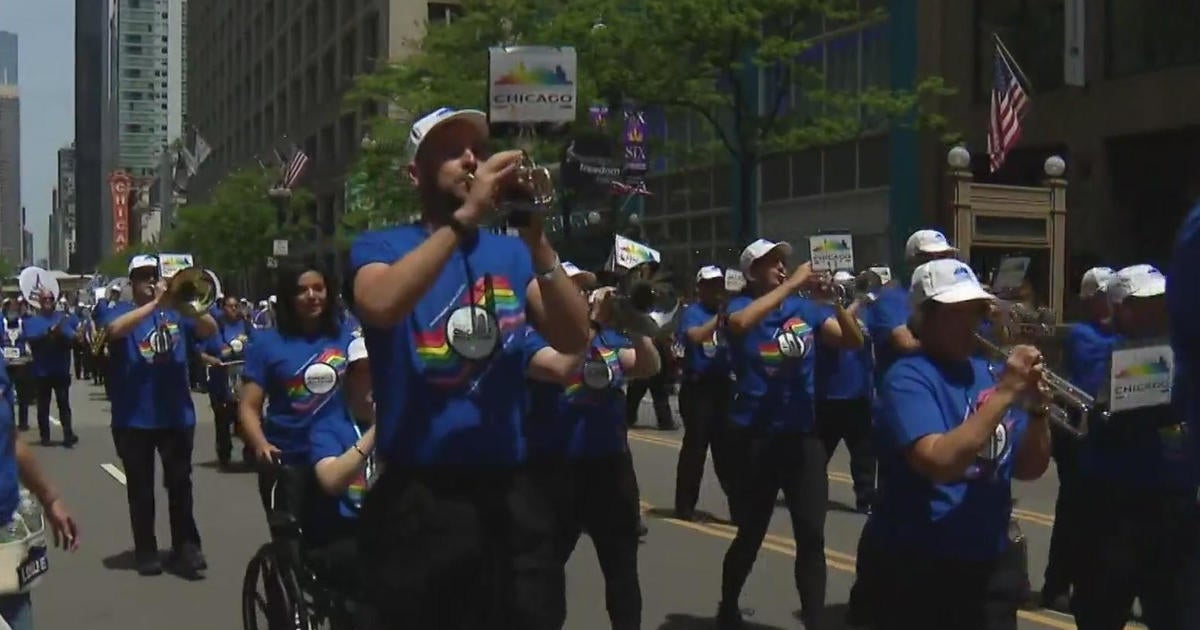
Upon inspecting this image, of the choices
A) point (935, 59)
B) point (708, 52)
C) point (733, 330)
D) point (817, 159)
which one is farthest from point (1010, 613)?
point (817, 159)

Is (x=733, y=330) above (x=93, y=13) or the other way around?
the other way around

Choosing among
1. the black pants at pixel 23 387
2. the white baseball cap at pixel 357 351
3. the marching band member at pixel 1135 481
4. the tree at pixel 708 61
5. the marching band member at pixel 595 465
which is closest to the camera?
the white baseball cap at pixel 357 351

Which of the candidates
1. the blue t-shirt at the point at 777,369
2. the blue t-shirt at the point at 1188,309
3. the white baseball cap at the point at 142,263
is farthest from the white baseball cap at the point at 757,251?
the white baseball cap at the point at 142,263

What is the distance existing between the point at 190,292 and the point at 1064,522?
5.17m

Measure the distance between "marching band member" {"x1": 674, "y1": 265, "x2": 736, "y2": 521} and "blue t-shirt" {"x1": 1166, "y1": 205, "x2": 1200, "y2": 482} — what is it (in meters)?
8.18

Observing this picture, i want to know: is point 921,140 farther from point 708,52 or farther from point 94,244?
point 94,244

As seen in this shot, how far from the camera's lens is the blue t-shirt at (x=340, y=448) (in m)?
5.30

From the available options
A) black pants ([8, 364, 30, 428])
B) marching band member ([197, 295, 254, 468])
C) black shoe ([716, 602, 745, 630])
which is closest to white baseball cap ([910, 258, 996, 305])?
black shoe ([716, 602, 745, 630])

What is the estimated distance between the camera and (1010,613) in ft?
14.5

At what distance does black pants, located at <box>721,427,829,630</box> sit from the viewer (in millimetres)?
→ 6891

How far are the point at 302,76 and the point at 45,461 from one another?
2059 inches

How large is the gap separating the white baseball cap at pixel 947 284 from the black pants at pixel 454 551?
137cm

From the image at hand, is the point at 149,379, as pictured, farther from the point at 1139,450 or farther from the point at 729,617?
the point at 1139,450

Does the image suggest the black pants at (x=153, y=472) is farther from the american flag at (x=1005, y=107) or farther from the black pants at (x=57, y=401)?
the american flag at (x=1005, y=107)
